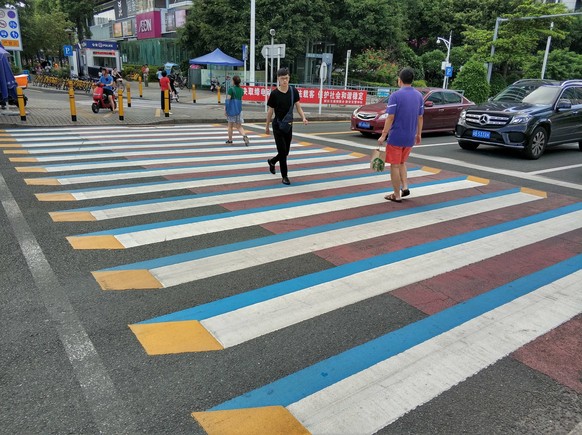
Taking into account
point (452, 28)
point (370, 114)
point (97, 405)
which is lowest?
point (97, 405)

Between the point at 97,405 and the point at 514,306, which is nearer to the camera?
the point at 97,405

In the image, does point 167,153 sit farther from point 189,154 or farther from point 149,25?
point 149,25

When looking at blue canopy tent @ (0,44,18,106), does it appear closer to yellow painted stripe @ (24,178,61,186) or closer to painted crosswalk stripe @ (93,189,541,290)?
yellow painted stripe @ (24,178,61,186)

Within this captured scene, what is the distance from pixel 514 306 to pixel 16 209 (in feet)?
19.8

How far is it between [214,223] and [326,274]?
6.42ft

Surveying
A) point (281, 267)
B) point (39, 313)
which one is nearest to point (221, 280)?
point (281, 267)

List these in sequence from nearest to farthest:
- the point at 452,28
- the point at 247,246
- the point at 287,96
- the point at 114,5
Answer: the point at 247,246 < the point at 287,96 < the point at 452,28 < the point at 114,5

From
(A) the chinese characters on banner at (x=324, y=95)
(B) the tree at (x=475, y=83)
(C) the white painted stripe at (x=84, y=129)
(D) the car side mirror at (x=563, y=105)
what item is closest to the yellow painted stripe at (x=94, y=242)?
(C) the white painted stripe at (x=84, y=129)

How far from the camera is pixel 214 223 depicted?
5.93 metres

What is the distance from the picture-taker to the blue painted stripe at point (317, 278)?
3768 mm

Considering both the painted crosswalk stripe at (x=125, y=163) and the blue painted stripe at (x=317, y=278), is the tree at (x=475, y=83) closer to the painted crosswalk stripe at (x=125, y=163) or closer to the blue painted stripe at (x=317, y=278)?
the painted crosswalk stripe at (x=125, y=163)

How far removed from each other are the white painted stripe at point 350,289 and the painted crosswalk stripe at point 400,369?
559 mm

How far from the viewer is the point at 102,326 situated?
352 cm

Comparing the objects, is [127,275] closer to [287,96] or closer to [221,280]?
[221,280]
